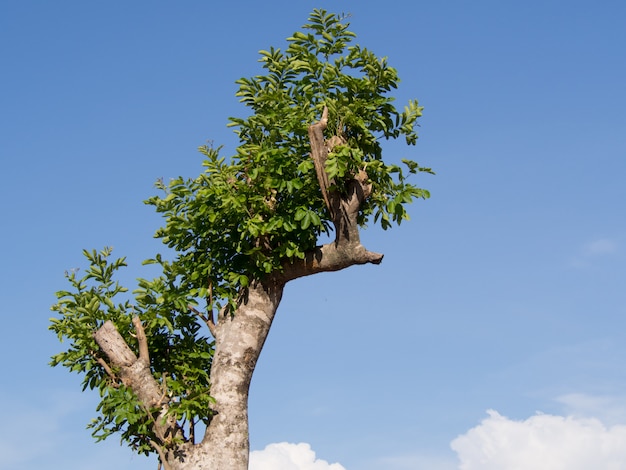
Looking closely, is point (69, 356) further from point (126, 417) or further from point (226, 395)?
point (226, 395)

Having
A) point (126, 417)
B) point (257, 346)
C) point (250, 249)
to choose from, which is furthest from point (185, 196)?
point (126, 417)

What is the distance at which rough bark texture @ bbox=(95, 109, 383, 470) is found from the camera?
1116 cm

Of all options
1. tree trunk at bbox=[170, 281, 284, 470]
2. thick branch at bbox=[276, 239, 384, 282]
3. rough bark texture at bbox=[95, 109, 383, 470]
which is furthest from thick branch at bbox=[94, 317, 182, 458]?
thick branch at bbox=[276, 239, 384, 282]

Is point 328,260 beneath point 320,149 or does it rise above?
beneath

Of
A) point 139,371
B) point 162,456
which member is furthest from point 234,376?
point 162,456

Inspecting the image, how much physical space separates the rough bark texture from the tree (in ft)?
0.05

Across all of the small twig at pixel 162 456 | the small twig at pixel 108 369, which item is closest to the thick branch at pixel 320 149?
the small twig at pixel 108 369

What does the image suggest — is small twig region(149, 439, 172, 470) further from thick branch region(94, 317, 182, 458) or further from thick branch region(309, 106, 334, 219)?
thick branch region(309, 106, 334, 219)

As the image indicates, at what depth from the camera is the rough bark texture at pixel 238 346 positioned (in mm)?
11156

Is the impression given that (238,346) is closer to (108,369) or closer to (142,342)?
(142,342)

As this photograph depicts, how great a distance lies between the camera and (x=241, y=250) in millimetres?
11836

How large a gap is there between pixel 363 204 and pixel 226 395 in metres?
3.26

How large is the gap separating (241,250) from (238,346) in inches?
52.9

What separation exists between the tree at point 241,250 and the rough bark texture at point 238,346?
2cm
